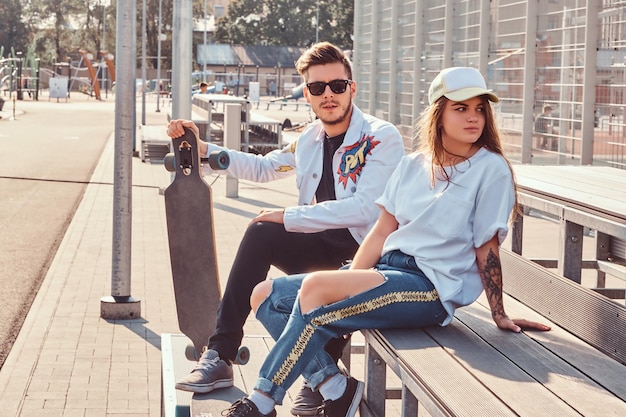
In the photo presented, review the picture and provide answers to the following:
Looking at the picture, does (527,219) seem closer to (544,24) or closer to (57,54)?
(544,24)

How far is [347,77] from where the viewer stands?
493cm

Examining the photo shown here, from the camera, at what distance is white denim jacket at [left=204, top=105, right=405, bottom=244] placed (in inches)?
184

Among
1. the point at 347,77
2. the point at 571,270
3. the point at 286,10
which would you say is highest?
the point at 286,10

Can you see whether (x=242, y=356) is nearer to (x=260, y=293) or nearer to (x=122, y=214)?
(x=260, y=293)

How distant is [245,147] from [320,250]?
1406 centimetres

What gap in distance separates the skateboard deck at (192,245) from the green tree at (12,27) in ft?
359

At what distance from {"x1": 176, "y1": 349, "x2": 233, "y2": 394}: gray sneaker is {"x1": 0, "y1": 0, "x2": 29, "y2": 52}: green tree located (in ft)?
361

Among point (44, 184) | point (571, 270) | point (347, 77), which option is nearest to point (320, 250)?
point (347, 77)

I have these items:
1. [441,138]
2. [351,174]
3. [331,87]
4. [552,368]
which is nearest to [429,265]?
[441,138]

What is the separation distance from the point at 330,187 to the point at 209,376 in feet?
3.20

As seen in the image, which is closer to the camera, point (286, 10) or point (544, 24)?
point (544, 24)

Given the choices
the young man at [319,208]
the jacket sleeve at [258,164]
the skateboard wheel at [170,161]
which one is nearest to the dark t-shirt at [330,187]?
the young man at [319,208]

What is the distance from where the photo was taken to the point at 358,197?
469 centimetres

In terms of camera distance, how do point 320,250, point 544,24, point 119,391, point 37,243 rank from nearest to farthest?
point 320,250 < point 119,391 < point 37,243 < point 544,24
